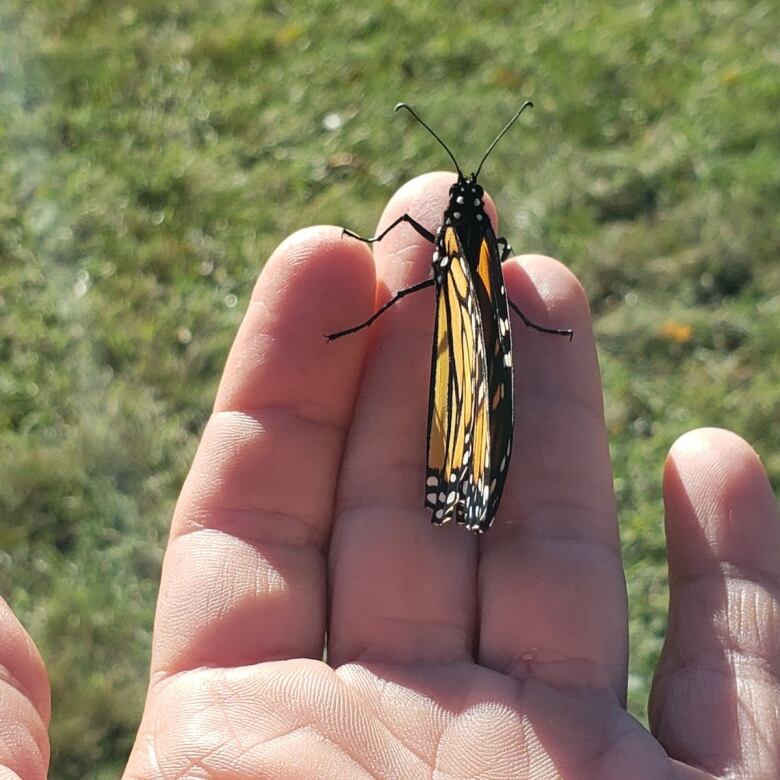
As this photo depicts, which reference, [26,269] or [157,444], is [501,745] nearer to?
[157,444]

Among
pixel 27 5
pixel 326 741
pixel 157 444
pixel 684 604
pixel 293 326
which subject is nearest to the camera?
pixel 326 741

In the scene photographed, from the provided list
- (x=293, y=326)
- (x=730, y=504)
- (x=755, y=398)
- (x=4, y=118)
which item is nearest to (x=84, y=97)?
(x=4, y=118)

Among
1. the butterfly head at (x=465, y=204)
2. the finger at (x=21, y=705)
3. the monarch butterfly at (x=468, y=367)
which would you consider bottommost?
the finger at (x=21, y=705)

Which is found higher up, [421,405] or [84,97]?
[84,97]

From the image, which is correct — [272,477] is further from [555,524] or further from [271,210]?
[271,210]

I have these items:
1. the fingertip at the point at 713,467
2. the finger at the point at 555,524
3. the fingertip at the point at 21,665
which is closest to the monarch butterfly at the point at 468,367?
the finger at the point at 555,524

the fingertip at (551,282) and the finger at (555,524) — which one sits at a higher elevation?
the fingertip at (551,282)

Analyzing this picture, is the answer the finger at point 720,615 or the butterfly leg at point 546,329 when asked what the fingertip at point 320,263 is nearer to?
the butterfly leg at point 546,329
